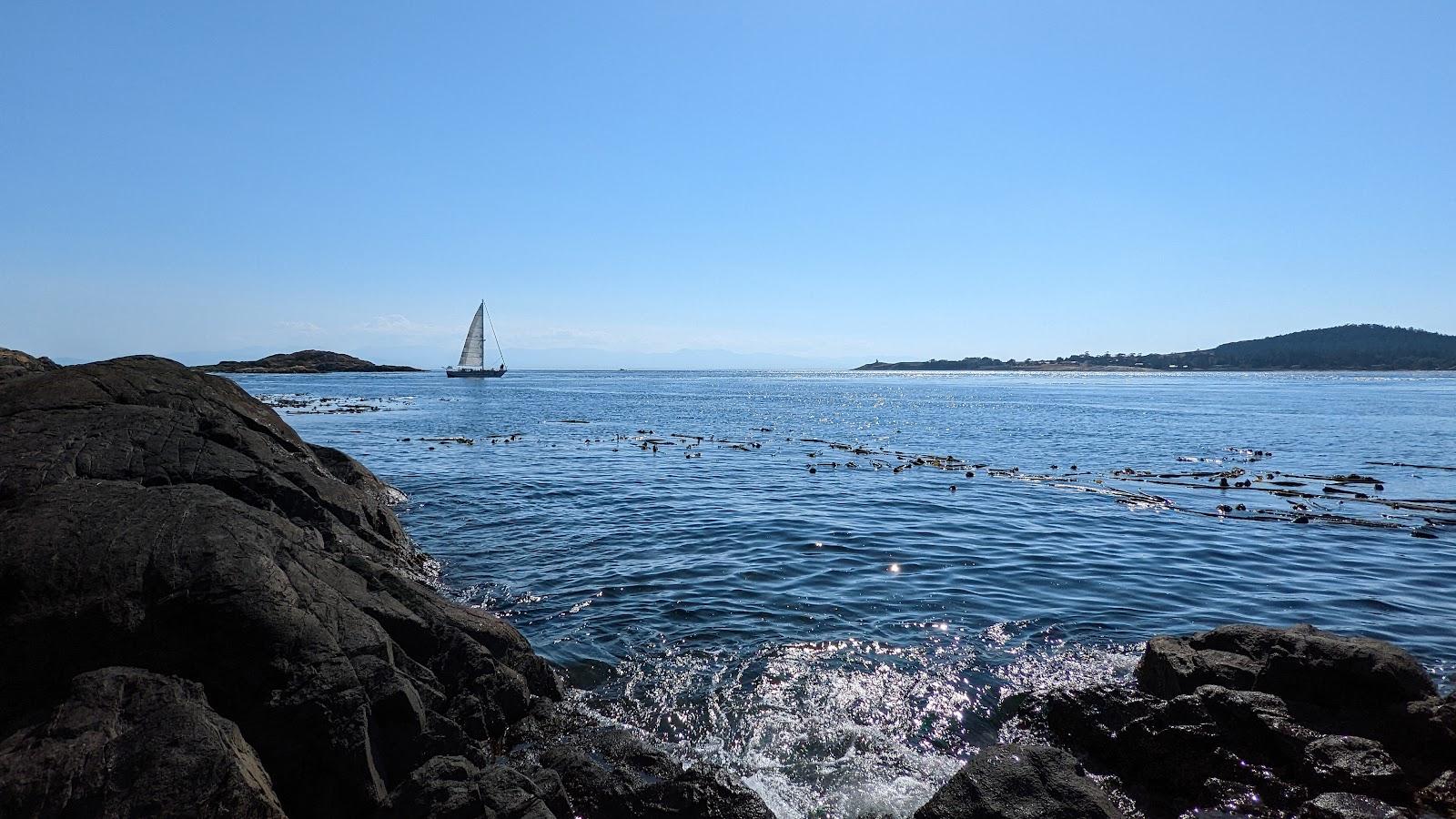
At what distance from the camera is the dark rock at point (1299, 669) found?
9859 millimetres

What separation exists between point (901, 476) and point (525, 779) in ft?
93.6

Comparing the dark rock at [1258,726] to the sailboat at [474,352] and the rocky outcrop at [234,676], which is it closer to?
the rocky outcrop at [234,676]

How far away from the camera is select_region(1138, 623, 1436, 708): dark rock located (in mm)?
9859

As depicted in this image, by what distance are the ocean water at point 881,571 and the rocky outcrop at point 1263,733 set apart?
1.43 metres

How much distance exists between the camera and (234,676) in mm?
7590

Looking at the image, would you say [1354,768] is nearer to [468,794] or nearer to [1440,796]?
[1440,796]

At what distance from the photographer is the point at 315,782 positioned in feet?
24.1

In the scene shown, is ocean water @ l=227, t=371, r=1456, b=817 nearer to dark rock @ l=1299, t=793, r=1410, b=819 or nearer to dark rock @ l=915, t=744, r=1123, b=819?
dark rock @ l=915, t=744, r=1123, b=819

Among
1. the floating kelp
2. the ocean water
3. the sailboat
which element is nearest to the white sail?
the sailboat

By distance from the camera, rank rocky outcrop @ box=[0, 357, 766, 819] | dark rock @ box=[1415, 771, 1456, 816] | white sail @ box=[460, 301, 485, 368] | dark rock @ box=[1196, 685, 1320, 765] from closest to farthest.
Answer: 1. rocky outcrop @ box=[0, 357, 766, 819]
2. dark rock @ box=[1415, 771, 1456, 816]
3. dark rock @ box=[1196, 685, 1320, 765]
4. white sail @ box=[460, 301, 485, 368]

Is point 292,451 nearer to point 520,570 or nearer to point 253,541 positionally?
point 520,570

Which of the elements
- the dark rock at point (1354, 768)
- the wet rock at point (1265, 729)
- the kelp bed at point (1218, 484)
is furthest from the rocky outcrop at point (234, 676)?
the kelp bed at point (1218, 484)

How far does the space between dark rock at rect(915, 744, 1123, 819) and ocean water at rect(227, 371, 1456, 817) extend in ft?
3.37

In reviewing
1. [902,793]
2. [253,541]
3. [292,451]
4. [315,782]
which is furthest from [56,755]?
[292,451]
